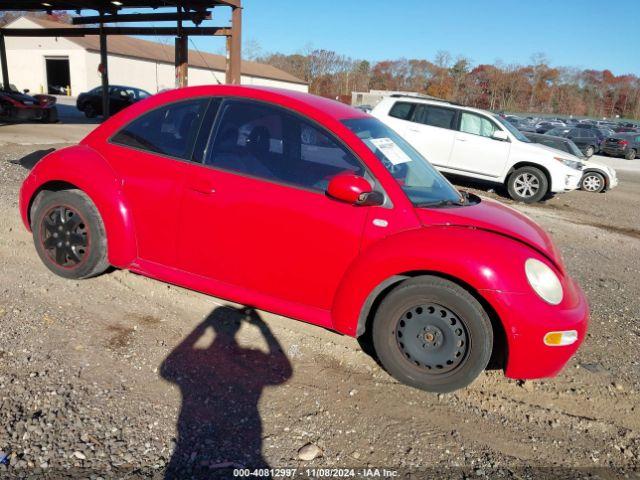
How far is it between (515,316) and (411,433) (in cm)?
87

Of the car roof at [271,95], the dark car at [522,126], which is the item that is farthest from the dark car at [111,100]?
the car roof at [271,95]

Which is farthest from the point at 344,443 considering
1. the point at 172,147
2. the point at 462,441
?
the point at 172,147

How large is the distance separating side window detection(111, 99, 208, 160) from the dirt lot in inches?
48.1

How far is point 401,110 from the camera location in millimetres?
11492

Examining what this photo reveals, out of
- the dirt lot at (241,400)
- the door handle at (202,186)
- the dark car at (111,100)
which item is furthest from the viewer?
the dark car at (111,100)

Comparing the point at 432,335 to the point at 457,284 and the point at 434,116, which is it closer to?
the point at 457,284

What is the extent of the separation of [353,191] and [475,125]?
29.3 feet

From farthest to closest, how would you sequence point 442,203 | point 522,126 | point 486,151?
1. point 522,126
2. point 486,151
3. point 442,203

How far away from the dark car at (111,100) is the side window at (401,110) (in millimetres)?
17435

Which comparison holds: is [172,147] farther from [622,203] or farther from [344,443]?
[622,203]

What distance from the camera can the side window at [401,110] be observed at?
11.4 m

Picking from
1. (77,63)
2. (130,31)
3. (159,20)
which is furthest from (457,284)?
(77,63)

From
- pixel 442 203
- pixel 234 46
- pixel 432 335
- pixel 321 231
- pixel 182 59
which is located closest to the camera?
pixel 432 335

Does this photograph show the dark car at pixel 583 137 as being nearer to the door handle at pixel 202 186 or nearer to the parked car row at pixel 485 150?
the parked car row at pixel 485 150
